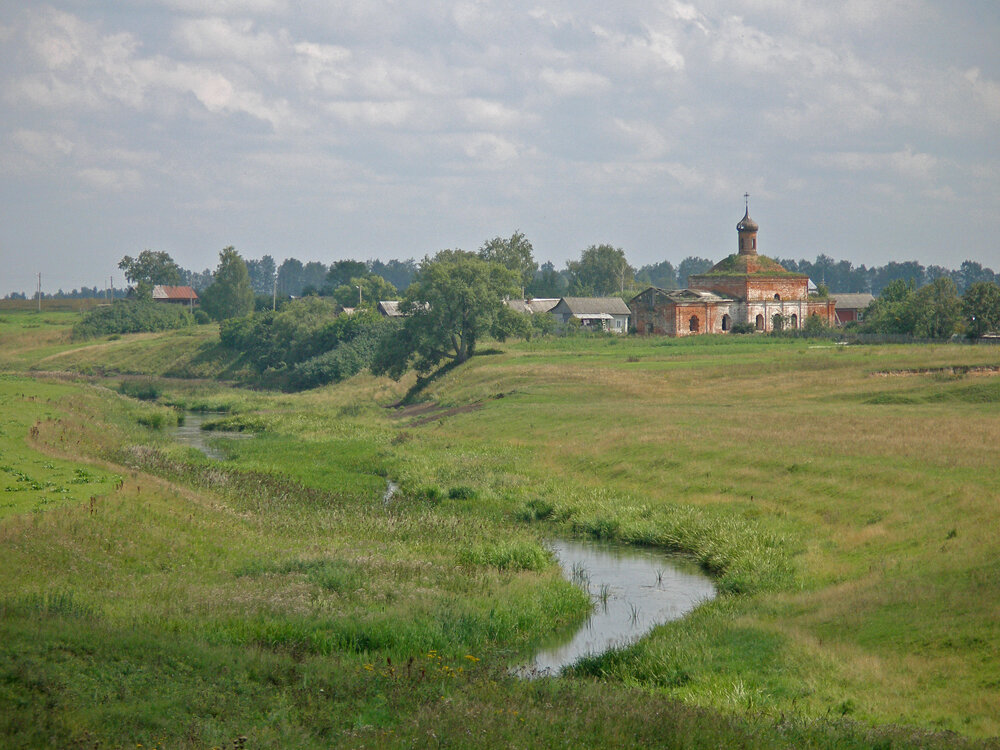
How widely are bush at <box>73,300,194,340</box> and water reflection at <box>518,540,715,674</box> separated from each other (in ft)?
401

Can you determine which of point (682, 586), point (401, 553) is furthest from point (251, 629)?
point (682, 586)

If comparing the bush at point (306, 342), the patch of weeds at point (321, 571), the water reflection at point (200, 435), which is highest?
the bush at point (306, 342)

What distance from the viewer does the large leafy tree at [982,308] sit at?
84.9m

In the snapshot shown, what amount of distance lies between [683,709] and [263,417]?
5555 centimetres

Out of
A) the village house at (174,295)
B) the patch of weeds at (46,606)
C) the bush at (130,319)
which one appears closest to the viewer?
the patch of weeds at (46,606)

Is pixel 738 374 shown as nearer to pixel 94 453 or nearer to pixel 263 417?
pixel 263 417

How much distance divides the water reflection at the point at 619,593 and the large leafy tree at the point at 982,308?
215 feet

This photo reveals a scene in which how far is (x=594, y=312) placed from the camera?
458 feet

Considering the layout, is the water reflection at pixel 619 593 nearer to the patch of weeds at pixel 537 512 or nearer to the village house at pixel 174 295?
the patch of weeds at pixel 537 512

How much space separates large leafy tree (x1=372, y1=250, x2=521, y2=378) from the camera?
3337 inches

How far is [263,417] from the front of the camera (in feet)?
220

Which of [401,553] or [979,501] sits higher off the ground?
[979,501]

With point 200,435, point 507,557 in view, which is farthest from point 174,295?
point 507,557

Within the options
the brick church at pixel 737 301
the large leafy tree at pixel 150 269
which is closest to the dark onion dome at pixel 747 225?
the brick church at pixel 737 301
